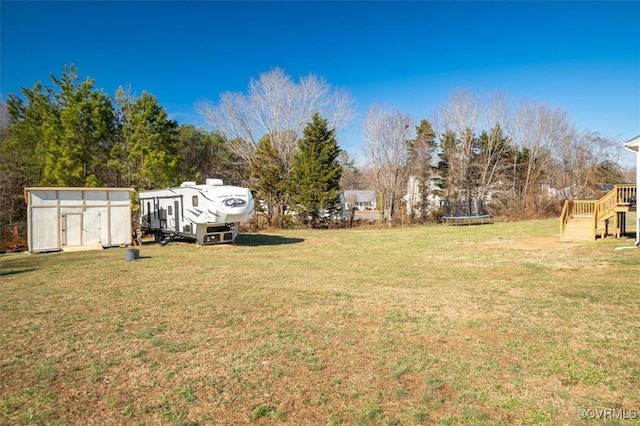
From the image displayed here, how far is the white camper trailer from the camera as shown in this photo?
50.6 feet

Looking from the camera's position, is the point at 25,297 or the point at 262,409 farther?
the point at 25,297

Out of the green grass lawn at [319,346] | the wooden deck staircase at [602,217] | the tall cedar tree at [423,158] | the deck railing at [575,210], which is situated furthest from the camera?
the tall cedar tree at [423,158]

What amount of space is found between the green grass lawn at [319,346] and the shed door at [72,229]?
18.9ft

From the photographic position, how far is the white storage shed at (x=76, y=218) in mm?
15039

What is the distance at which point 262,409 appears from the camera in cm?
363

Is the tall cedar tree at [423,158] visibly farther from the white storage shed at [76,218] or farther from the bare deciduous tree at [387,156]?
the white storage shed at [76,218]

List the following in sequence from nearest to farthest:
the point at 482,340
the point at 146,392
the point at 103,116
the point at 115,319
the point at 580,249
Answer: the point at 146,392, the point at 482,340, the point at 115,319, the point at 580,249, the point at 103,116

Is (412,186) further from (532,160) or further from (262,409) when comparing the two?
(262,409)

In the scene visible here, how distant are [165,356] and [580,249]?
1455cm

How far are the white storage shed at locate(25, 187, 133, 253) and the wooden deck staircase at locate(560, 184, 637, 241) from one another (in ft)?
63.2


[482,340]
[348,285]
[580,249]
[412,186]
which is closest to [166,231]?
[348,285]

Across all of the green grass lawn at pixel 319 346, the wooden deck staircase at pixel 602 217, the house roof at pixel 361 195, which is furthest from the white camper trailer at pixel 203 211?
the house roof at pixel 361 195

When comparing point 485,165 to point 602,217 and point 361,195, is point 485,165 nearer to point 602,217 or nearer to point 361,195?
point 602,217

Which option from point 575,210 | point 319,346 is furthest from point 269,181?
point 319,346
